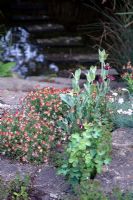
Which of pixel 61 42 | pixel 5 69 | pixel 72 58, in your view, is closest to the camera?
pixel 5 69

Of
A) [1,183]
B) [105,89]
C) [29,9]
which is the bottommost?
[1,183]

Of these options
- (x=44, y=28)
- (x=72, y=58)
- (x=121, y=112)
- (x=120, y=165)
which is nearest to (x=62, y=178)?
(x=120, y=165)

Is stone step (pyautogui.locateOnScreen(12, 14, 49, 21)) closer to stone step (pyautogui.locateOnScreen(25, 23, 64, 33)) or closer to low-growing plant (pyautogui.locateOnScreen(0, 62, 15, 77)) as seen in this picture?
stone step (pyautogui.locateOnScreen(25, 23, 64, 33))

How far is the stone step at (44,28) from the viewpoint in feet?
27.3

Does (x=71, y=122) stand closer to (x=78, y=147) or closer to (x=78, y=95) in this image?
(x=78, y=95)

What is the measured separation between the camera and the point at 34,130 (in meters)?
3.49

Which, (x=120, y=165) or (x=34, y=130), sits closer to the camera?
(x=120, y=165)

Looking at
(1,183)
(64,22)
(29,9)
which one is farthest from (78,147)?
(29,9)

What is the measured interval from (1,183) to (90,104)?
0.93 meters

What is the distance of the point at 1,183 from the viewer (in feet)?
10.3

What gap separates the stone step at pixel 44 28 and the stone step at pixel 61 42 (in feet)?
1.28

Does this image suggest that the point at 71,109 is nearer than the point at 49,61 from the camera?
Yes

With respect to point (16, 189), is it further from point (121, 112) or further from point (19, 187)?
point (121, 112)

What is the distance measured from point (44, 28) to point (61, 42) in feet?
2.00
